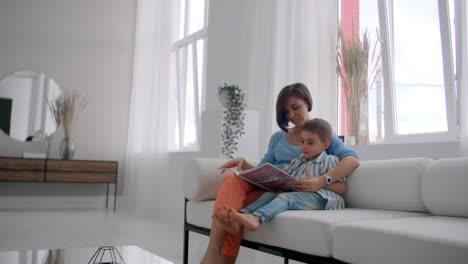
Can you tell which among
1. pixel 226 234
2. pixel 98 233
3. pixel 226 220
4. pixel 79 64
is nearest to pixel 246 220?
pixel 226 220

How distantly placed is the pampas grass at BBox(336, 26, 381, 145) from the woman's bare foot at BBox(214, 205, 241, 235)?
6.29 feet

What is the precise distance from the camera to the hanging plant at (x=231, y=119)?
3939 millimetres

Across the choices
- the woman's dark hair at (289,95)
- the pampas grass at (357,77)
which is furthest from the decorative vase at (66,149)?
the woman's dark hair at (289,95)

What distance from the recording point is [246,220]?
6.31 feet

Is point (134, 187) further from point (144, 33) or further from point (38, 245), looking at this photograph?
point (38, 245)

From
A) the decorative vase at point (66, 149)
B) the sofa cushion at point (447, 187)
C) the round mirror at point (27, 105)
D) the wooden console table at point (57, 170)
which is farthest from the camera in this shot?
the round mirror at point (27, 105)

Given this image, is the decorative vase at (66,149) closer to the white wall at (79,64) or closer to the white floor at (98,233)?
the white wall at (79,64)

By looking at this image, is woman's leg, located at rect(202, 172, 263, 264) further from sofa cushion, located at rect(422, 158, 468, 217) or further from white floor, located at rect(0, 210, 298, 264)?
white floor, located at rect(0, 210, 298, 264)

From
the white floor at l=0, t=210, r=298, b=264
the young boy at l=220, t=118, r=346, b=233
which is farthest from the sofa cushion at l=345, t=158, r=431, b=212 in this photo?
the white floor at l=0, t=210, r=298, b=264

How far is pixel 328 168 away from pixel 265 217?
1.59 feet

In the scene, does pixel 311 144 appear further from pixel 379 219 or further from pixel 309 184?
pixel 379 219

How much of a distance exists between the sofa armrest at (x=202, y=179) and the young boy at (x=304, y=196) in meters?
0.41

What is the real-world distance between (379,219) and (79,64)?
6.20m

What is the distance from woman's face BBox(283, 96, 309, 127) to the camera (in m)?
2.56
